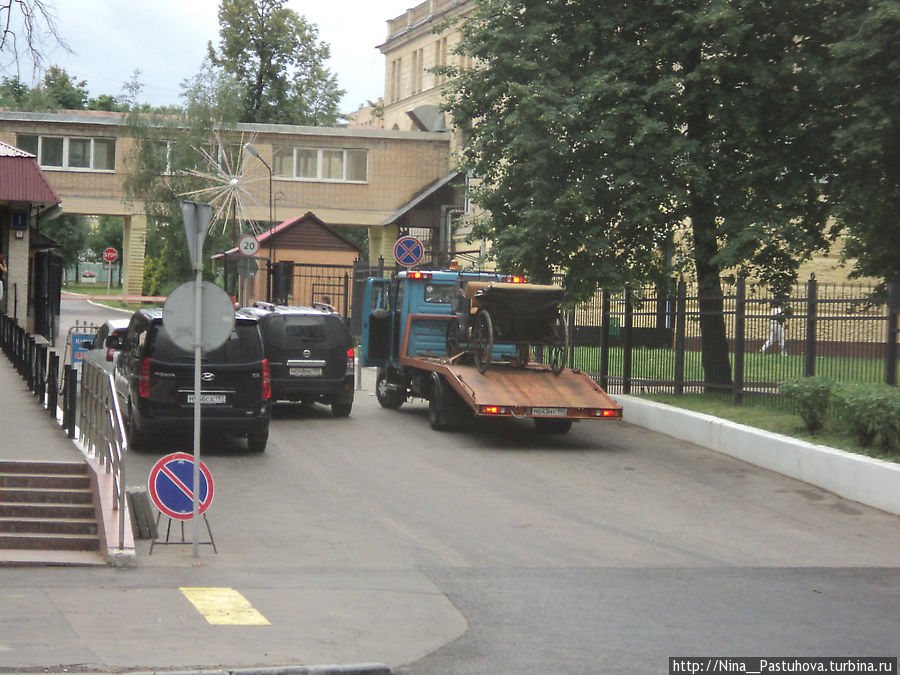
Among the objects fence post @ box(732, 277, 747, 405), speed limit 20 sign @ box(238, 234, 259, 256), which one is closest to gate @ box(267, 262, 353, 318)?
speed limit 20 sign @ box(238, 234, 259, 256)

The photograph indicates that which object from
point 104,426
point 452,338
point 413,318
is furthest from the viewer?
point 413,318

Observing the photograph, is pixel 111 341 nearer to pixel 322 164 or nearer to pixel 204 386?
pixel 204 386

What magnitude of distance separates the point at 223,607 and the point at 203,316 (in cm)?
318

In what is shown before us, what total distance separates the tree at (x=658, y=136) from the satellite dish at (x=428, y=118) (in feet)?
121

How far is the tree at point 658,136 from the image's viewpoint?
761 inches

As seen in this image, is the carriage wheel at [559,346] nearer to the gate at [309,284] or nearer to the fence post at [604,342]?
the fence post at [604,342]

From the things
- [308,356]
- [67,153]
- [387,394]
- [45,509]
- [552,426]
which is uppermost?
[67,153]

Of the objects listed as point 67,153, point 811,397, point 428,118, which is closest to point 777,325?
point 811,397

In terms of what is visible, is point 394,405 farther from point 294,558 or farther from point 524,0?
point 294,558

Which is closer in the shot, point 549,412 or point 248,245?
point 549,412

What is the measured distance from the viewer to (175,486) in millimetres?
10492

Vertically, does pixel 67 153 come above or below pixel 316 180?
above

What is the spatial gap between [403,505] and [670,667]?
244 inches

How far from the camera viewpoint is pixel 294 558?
10242 millimetres
